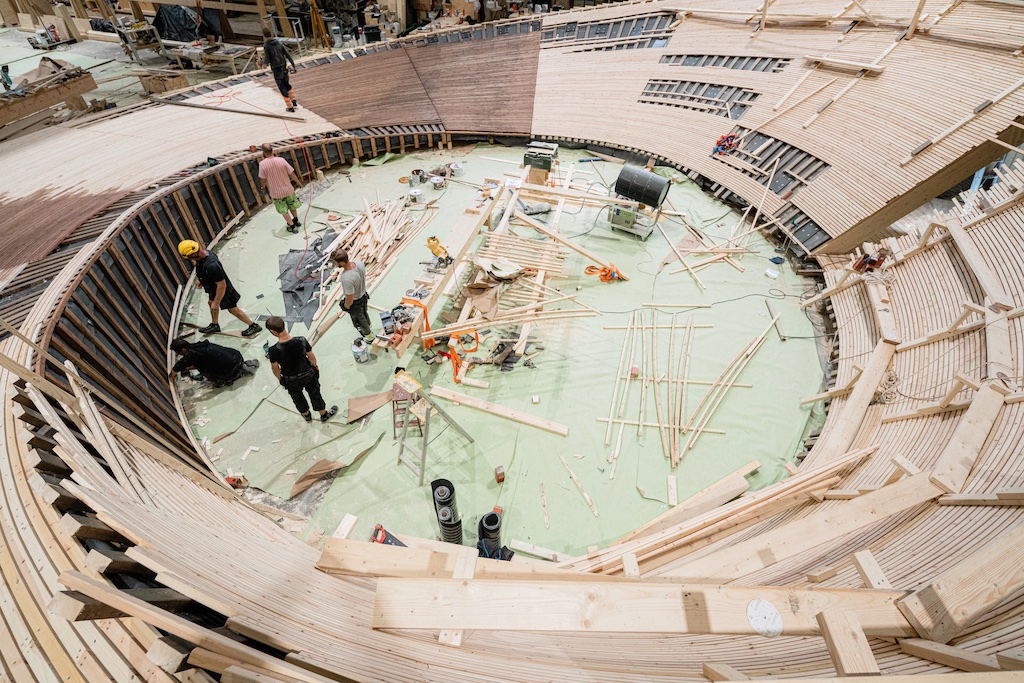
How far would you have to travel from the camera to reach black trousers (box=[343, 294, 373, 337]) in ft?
21.2

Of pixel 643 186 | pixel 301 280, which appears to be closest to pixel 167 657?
pixel 301 280

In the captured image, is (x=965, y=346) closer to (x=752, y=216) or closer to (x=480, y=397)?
(x=752, y=216)

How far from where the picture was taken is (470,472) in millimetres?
5680

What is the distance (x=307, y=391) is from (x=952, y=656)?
232 inches

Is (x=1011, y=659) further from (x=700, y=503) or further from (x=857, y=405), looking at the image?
(x=857, y=405)

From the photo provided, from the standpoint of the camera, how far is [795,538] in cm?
309

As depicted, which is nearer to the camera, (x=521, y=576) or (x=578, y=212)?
(x=521, y=576)

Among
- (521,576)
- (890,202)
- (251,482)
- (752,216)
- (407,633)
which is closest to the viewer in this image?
(407,633)

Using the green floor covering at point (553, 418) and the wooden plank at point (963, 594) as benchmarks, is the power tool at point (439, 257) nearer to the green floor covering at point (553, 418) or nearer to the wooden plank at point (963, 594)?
the green floor covering at point (553, 418)

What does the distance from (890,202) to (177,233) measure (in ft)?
39.0

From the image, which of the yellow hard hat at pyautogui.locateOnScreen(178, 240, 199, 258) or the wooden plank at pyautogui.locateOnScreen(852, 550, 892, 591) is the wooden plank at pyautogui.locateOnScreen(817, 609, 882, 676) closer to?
the wooden plank at pyautogui.locateOnScreen(852, 550, 892, 591)

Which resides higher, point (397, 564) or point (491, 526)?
point (397, 564)

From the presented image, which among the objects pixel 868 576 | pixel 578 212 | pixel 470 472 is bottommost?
pixel 470 472

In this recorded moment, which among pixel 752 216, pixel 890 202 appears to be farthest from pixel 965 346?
pixel 752 216
